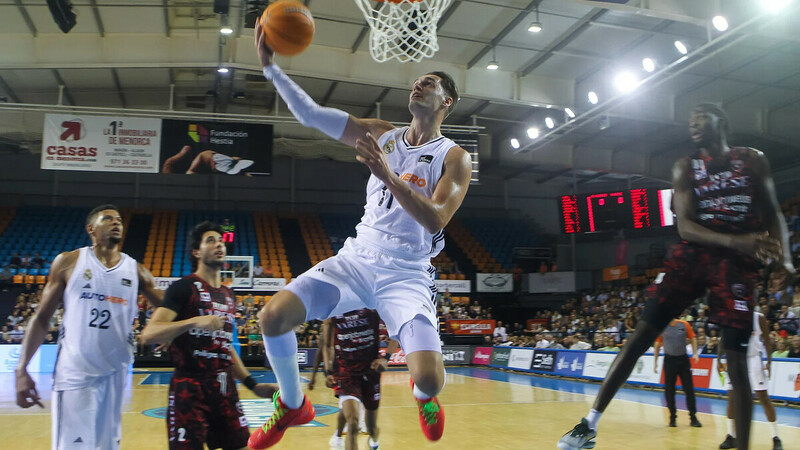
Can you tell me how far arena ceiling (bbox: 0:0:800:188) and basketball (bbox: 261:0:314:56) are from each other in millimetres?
10160

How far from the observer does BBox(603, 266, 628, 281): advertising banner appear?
2618 centimetres

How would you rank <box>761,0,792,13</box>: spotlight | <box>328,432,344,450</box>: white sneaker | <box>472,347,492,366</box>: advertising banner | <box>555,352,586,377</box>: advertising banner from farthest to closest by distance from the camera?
<box>472,347,492,366</box>: advertising banner
<box>555,352,586,377</box>: advertising banner
<box>761,0,792,13</box>: spotlight
<box>328,432,344,450</box>: white sneaker

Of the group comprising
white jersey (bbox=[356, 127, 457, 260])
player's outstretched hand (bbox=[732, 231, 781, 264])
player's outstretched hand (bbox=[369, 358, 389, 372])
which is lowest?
player's outstretched hand (bbox=[369, 358, 389, 372])

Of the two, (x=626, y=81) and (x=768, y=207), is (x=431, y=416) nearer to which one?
(x=768, y=207)

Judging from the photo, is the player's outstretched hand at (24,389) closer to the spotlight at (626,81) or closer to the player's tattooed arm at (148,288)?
the player's tattooed arm at (148,288)

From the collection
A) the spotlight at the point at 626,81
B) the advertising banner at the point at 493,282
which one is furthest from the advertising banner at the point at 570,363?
the advertising banner at the point at 493,282

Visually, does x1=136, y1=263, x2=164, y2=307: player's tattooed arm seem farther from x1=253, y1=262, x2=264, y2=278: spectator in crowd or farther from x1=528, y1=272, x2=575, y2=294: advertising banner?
x1=528, y1=272, x2=575, y2=294: advertising banner

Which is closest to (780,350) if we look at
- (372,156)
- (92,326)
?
(372,156)

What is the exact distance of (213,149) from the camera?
1571cm

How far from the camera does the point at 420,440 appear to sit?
7.82 meters

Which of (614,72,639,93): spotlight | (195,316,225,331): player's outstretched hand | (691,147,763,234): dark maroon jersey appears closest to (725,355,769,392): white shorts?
(691,147,763,234): dark maroon jersey

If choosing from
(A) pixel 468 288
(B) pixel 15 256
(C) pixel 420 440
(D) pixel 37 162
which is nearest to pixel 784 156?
(A) pixel 468 288

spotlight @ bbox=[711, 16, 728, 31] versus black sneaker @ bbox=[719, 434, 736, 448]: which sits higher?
spotlight @ bbox=[711, 16, 728, 31]

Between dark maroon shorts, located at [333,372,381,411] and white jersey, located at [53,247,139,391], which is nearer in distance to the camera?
white jersey, located at [53,247,139,391]
